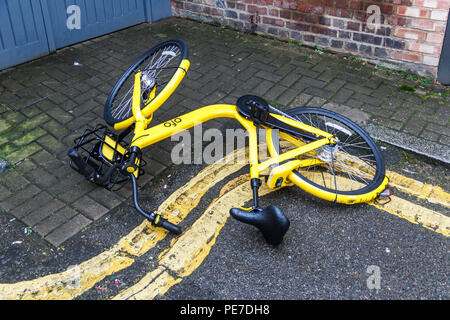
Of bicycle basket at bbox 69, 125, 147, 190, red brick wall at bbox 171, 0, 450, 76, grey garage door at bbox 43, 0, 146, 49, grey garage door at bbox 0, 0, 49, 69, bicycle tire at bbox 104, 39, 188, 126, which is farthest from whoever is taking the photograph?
grey garage door at bbox 43, 0, 146, 49

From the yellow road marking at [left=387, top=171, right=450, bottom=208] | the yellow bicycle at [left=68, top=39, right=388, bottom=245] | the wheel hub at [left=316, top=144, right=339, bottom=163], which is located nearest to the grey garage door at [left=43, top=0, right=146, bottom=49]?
the yellow bicycle at [left=68, top=39, right=388, bottom=245]

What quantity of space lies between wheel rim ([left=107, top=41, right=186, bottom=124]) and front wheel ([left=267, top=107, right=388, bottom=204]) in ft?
3.79

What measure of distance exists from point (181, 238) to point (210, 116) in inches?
41.1

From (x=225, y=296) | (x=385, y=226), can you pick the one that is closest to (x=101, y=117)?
(x=225, y=296)

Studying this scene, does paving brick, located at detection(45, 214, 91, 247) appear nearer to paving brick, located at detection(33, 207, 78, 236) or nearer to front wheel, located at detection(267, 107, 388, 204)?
paving brick, located at detection(33, 207, 78, 236)

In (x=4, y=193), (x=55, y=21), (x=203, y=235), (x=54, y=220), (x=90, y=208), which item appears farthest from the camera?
(x=55, y=21)

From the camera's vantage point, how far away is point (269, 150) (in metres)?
3.47

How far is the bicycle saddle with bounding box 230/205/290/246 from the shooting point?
9.52ft

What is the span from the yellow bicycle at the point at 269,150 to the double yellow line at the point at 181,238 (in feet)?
0.60

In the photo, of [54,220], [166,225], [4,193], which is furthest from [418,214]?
[4,193]

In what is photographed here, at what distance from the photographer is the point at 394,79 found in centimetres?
523

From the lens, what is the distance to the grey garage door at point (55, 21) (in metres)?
5.27

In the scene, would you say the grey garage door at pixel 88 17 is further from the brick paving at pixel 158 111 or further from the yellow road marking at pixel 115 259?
the yellow road marking at pixel 115 259

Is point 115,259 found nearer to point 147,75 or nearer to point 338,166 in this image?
point 147,75
